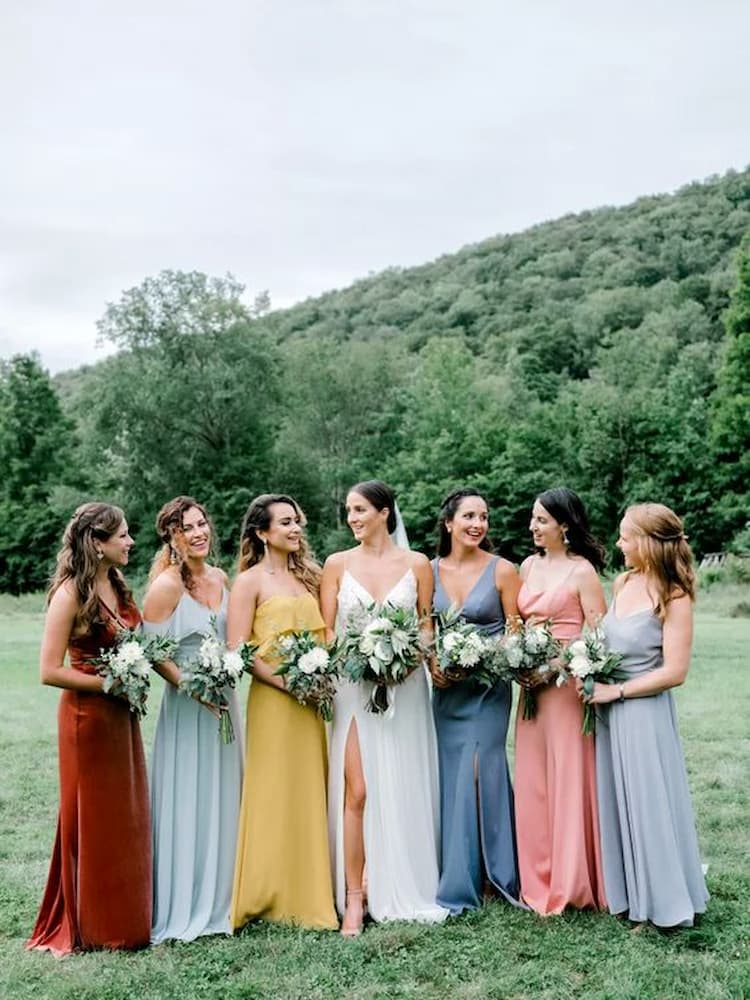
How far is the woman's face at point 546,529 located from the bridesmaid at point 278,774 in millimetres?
1566

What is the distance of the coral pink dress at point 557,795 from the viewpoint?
20.8 ft

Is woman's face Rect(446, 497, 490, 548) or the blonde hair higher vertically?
woman's face Rect(446, 497, 490, 548)

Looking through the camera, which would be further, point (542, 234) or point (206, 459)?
point (542, 234)

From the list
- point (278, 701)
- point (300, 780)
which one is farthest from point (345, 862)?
point (278, 701)

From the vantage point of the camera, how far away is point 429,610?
6.72 meters

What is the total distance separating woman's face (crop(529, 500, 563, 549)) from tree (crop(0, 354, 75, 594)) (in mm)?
48604

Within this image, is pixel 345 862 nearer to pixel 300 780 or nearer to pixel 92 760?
pixel 300 780

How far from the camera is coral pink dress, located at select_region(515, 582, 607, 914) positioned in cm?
634

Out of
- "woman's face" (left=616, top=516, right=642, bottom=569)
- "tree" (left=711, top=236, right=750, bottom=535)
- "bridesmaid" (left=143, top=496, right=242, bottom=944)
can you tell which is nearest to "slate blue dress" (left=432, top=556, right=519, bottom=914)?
"woman's face" (left=616, top=516, right=642, bottom=569)

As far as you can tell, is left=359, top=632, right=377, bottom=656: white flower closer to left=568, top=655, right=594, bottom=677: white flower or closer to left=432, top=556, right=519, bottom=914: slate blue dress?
left=432, top=556, right=519, bottom=914: slate blue dress

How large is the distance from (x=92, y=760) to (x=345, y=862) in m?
1.74

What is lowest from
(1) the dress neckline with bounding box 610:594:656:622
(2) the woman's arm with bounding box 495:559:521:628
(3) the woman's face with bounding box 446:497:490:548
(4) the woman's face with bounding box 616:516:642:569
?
(1) the dress neckline with bounding box 610:594:656:622

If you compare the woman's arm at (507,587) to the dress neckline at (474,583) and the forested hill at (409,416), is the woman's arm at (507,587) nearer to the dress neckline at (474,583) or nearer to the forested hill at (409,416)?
the dress neckline at (474,583)

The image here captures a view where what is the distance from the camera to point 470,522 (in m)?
6.72
